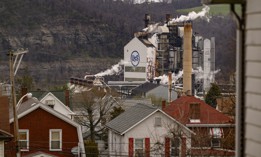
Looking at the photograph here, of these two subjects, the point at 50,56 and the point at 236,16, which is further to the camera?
the point at 50,56

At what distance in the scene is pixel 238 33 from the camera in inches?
301

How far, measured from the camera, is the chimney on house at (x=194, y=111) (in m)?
40.7

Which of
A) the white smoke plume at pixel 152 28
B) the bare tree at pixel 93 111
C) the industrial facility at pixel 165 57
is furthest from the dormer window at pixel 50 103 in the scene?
the white smoke plume at pixel 152 28

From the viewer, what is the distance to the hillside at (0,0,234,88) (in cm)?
15700

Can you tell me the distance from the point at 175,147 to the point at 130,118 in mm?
7934

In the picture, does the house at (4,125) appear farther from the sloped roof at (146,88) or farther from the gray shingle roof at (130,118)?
the sloped roof at (146,88)

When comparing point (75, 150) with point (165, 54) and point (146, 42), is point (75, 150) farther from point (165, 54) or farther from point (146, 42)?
point (146, 42)

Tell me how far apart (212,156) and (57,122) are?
8828mm

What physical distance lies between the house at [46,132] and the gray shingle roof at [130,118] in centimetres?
458

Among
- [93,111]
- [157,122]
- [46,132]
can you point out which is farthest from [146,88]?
[46,132]

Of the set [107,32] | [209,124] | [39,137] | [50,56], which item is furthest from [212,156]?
[107,32]

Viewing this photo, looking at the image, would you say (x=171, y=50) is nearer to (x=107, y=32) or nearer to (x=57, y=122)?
(x=107, y=32)

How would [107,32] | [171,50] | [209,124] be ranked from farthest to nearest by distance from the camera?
1. [107,32]
2. [171,50]
3. [209,124]

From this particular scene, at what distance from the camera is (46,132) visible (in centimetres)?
3475
